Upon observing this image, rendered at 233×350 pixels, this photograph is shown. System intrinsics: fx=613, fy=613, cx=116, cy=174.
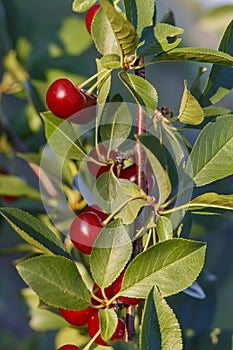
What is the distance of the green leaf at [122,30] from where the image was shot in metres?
0.56

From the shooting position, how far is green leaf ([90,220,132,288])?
669 mm

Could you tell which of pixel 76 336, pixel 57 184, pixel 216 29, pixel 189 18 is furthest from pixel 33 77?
pixel 189 18

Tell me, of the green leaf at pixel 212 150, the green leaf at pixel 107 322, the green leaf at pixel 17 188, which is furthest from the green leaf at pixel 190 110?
the green leaf at pixel 17 188

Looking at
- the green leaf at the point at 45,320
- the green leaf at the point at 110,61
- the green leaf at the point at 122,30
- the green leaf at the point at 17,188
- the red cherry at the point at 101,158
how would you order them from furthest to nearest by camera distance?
1. the green leaf at the point at 17,188
2. the green leaf at the point at 45,320
3. the red cherry at the point at 101,158
4. the green leaf at the point at 110,61
5. the green leaf at the point at 122,30

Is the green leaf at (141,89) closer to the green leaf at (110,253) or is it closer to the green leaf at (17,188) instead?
the green leaf at (110,253)

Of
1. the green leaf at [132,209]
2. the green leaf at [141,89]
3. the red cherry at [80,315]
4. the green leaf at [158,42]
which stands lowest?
the red cherry at [80,315]

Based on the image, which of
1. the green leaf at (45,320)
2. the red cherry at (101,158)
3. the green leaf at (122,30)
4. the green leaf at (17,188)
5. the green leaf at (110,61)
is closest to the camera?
the green leaf at (122,30)

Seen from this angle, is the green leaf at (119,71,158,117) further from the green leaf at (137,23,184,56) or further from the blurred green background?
the blurred green background

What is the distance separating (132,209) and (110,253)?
0.18 ft

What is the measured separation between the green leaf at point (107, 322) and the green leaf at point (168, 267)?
0.11 ft

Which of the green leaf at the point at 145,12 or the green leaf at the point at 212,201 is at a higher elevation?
the green leaf at the point at 145,12

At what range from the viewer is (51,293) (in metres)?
0.65

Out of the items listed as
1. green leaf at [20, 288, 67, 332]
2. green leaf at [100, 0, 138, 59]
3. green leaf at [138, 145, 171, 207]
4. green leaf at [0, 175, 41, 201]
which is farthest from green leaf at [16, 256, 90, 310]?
green leaf at [0, 175, 41, 201]

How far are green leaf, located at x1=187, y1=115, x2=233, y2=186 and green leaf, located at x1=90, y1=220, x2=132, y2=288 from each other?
11cm
